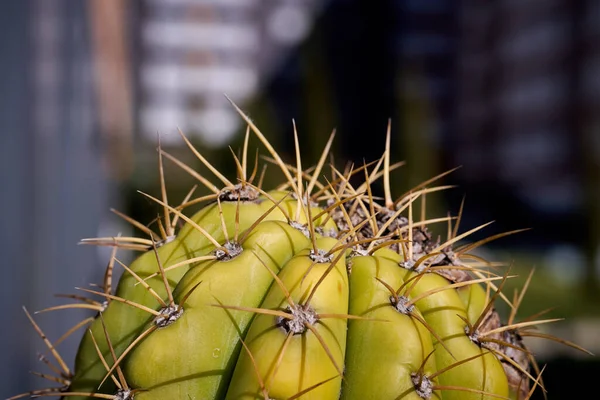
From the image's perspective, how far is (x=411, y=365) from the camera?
0.61 meters

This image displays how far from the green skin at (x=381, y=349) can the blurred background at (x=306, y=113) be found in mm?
435

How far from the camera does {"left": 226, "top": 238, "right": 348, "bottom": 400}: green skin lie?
564 mm

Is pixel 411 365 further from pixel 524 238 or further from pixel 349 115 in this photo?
pixel 349 115

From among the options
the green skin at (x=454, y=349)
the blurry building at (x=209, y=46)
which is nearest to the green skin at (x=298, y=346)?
the green skin at (x=454, y=349)

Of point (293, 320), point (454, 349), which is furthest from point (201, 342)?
point (454, 349)

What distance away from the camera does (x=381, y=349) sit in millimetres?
614

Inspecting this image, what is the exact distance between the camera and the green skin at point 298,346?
1.85 feet

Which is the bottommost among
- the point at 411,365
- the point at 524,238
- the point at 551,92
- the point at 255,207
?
the point at 524,238

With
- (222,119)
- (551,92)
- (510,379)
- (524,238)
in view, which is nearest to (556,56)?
(551,92)

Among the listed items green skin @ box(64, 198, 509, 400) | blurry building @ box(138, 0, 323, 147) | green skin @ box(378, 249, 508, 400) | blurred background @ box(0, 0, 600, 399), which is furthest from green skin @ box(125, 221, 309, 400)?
blurry building @ box(138, 0, 323, 147)

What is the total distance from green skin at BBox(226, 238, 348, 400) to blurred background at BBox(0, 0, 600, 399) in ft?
1.36

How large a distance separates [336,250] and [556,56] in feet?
45.9

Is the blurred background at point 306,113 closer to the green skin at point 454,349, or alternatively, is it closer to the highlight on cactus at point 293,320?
the highlight on cactus at point 293,320

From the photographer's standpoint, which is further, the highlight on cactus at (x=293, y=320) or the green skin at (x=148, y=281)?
the green skin at (x=148, y=281)
